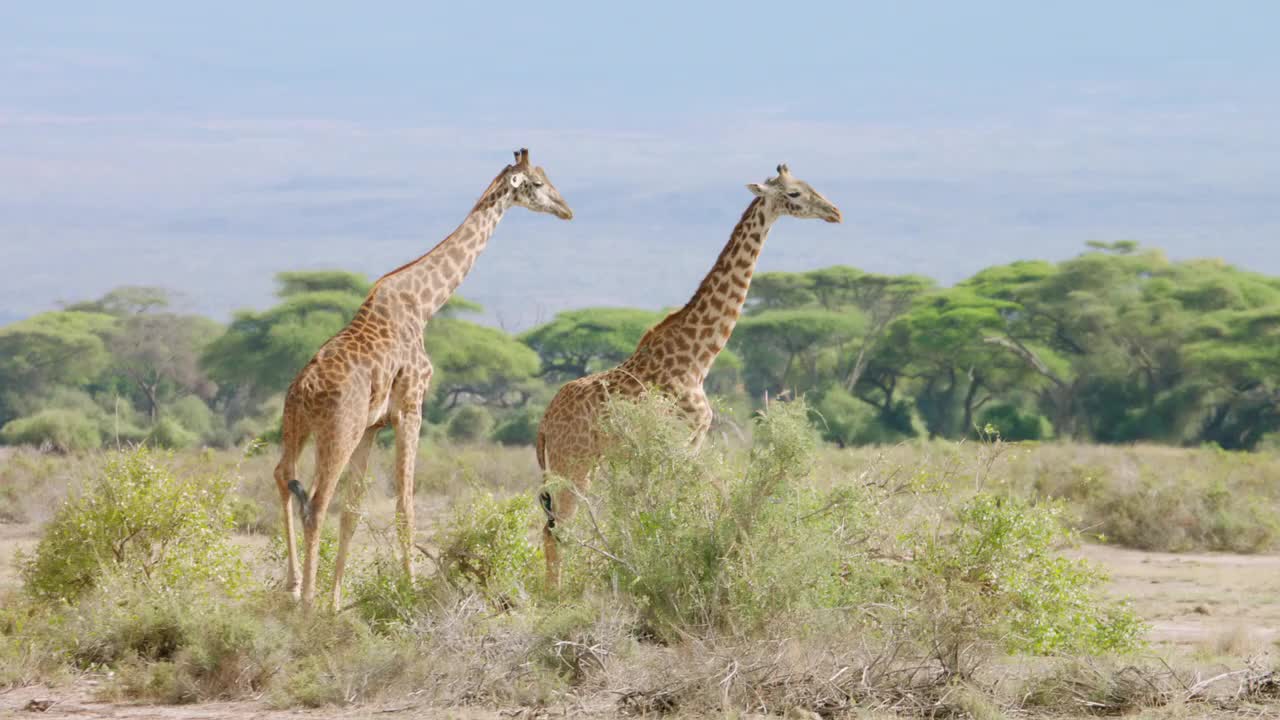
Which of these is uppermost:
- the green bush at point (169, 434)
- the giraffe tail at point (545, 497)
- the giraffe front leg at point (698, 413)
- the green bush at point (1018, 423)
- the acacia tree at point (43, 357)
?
the giraffe front leg at point (698, 413)

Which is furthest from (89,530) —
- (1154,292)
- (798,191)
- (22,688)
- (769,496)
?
(1154,292)

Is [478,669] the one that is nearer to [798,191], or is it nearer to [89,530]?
[89,530]

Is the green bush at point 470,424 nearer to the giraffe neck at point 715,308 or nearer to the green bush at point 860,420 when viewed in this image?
the green bush at point 860,420

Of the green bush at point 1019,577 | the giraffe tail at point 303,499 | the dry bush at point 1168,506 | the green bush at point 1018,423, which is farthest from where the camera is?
the green bush at point 1018,423

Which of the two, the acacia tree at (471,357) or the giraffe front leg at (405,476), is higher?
the giraffe front leg at (405,476)

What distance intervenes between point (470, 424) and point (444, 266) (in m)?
27.6

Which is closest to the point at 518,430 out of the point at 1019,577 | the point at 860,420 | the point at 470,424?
the point at 470,424

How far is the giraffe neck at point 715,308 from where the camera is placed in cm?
828

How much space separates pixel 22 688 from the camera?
7148mm

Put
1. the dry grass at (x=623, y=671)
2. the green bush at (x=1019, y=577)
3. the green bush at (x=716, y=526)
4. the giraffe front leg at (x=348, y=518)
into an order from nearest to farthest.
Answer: the dry grass at (x=623, y=671) < the green bush at (x=716, y=526) < the green bush at (x=1019, y=577) < the giraffe front leg at (x=348, y=518)

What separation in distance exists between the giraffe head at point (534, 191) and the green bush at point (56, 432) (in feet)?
62.9

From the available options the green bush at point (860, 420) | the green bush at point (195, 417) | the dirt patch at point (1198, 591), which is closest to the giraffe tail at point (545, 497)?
the dirt patch at point (1198, 591)

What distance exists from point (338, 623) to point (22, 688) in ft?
4.80

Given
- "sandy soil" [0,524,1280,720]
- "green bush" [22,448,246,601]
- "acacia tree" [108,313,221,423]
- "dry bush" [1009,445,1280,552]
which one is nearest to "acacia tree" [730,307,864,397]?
"acacia tree" [108,313,221,423]
